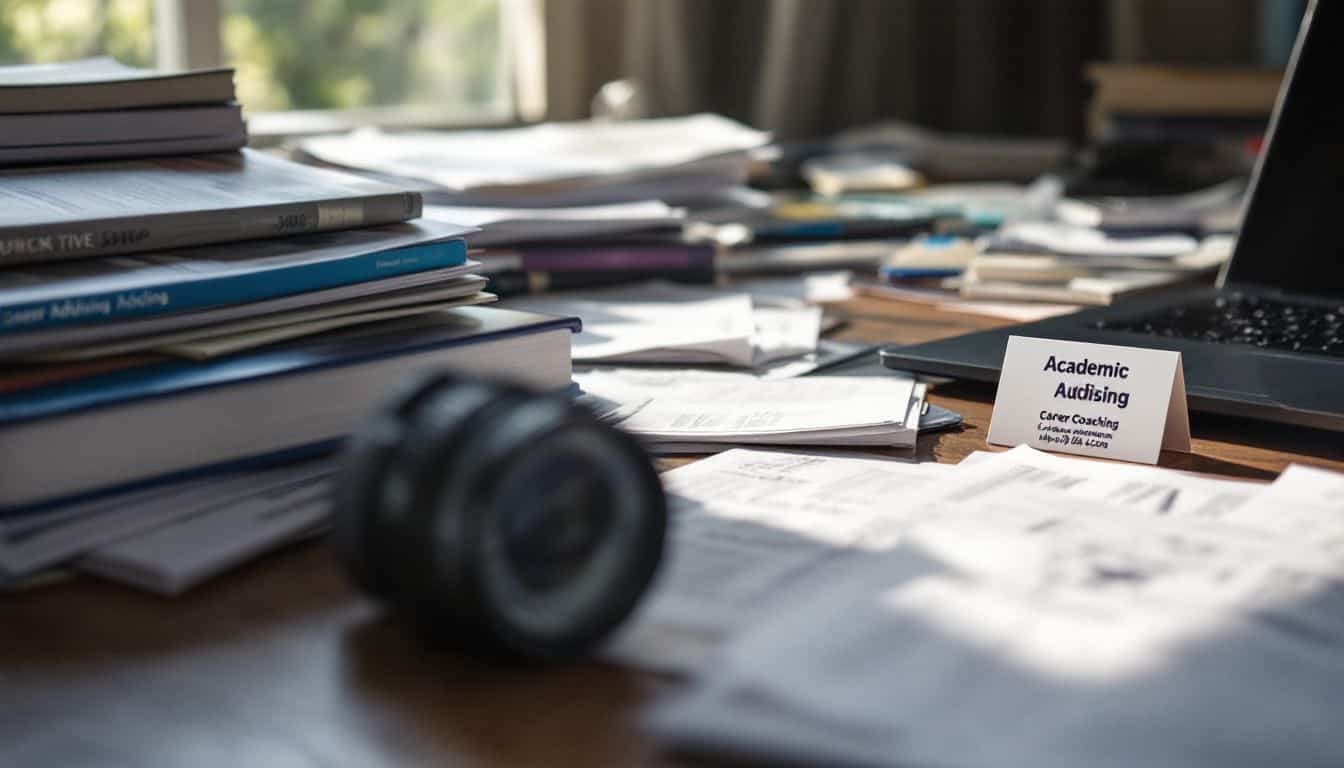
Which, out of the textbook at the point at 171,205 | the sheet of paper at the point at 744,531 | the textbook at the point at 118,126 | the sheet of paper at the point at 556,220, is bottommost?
the sheet of paper at the point at 744,531

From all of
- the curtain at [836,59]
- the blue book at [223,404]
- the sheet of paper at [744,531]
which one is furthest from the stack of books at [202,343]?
the curtain at [836,59]

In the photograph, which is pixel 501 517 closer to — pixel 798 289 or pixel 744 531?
pixel 744 531

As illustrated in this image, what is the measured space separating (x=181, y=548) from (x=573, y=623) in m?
0.19

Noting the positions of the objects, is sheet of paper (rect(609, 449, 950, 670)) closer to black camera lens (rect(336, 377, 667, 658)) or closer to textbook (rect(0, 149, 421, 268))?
black camera lens (rect(336, 377, 667, 658))

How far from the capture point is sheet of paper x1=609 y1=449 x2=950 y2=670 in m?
0.49

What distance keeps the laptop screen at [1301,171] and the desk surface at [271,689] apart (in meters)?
0.77

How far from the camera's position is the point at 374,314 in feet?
2.37

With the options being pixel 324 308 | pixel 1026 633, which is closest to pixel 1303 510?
pixel 1026 633

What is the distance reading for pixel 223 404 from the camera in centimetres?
62

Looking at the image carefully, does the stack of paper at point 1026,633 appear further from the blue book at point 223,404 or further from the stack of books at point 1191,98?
the stack of books at point 1191,98

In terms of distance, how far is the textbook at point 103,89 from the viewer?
83 cm

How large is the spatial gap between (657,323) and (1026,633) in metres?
0.65

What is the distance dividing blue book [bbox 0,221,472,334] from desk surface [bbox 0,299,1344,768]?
0.13m

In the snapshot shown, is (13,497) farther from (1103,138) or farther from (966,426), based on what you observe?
(1103,138)
